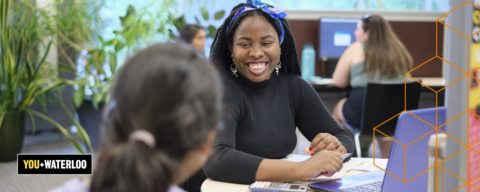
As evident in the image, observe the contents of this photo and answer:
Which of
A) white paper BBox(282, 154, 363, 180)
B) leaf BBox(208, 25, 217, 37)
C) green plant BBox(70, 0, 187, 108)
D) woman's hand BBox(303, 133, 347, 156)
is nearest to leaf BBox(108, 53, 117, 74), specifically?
green plant BBox(70, 0, 187, 108)

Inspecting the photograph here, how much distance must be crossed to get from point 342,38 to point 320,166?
8.50ft

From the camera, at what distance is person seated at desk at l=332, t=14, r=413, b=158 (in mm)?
2633

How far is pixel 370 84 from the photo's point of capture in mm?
2367

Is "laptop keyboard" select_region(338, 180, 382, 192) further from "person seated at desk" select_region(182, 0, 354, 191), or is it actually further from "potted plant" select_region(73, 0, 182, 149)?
"potted plant" select_region(73, 0, 182, 149)

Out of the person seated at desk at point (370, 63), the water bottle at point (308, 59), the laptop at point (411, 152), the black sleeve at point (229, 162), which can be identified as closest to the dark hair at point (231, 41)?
the black sleeve at point (229, 162)

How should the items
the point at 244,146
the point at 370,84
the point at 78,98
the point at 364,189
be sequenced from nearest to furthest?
the point at 364,189
the point at 244,146
the point at 370,84
the point at 78,98

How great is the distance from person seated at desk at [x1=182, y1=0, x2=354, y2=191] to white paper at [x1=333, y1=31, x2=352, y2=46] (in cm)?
210

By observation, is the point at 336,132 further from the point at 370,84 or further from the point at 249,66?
the point at 370,84

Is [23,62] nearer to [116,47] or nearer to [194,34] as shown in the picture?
[116,47]

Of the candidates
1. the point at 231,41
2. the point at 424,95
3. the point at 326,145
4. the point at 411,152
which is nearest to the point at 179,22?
the point at 231,41

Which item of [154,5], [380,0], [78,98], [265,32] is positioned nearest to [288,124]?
[265,32]

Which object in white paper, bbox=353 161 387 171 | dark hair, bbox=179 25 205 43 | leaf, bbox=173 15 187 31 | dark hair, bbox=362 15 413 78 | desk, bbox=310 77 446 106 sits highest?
leaf, bbox=173 15 187 31

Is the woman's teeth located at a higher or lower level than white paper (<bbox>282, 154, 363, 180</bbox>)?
higher

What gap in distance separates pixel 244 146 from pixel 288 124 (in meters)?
0.18
